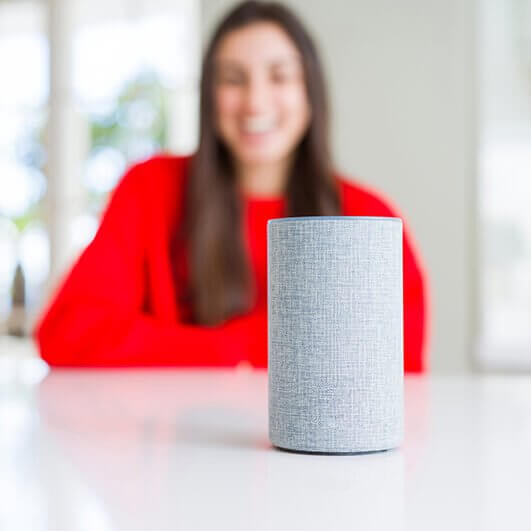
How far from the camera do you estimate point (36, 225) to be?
13.1ft

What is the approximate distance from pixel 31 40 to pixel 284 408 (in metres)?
3.82

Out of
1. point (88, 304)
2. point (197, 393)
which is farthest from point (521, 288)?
point (197, 393)

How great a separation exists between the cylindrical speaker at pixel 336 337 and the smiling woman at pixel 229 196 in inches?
43.4

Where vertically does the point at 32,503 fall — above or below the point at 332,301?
below

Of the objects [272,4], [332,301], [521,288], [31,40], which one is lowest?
[521,288]

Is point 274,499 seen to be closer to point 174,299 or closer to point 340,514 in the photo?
point 340,514

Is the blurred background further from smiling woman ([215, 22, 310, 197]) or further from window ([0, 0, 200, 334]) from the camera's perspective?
smiling woman ([215, 22, 310, 197])

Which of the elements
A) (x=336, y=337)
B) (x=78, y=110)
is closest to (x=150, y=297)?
(x=336, y=337)

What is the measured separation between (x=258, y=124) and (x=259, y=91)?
0.08 meters

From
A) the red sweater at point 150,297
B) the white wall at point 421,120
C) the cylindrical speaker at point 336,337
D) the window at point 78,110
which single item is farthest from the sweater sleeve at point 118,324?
the window at point 78,110

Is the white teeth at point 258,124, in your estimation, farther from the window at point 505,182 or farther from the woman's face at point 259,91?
the window at point 505,182

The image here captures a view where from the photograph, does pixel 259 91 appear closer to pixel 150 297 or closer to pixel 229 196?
pixel 229 196

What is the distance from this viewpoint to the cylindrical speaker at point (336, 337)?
623 millimetres

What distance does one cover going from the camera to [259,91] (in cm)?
186
